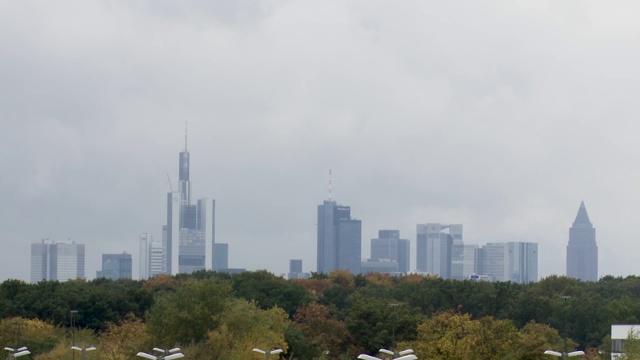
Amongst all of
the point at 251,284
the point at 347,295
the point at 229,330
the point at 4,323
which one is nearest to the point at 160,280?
the point at 347,295

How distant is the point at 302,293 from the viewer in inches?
4587

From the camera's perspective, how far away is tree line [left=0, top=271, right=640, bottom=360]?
7238cm

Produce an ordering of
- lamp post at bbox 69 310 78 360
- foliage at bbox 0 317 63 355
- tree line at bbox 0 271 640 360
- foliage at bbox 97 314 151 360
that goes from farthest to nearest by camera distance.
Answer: foliage at bbox 0 317 63 355 → lamp post at bbox 69 310 78 360 → tree line at bbox 0 271 640 360 → foliage at bbox 97 314 151 360

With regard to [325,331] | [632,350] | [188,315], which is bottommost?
[325,331]

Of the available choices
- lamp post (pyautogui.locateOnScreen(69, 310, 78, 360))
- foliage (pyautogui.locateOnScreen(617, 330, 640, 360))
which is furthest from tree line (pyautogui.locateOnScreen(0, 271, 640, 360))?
foliage (pyautogui.locateOnScreen(617, 330, 640, 360))

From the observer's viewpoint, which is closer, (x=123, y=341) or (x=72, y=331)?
(x=123, y=341)

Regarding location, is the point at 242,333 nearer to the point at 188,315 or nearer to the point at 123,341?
the point at 188,315

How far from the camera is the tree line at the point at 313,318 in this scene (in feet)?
237

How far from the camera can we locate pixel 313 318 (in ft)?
318

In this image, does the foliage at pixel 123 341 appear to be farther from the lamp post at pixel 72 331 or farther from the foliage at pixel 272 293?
the foliage at pixel 272 293

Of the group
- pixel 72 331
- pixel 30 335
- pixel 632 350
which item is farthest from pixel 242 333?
pixel 72 331

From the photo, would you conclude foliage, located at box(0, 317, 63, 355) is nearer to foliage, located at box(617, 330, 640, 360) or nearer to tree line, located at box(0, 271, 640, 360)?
tree line, located at box(0, 271, 640, 360)

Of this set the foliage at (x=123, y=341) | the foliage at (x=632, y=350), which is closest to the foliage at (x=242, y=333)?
the foliage at (x=123, y=341)

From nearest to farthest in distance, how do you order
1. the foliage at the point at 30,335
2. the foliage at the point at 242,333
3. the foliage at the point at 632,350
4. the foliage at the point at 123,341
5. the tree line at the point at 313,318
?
the foliage at the point at 632,350 → the foliage at the point at 242,333 → the foliage at the point at 123,341 → the tree line at the point at 313,318 → the foliage at the point at 30,335
